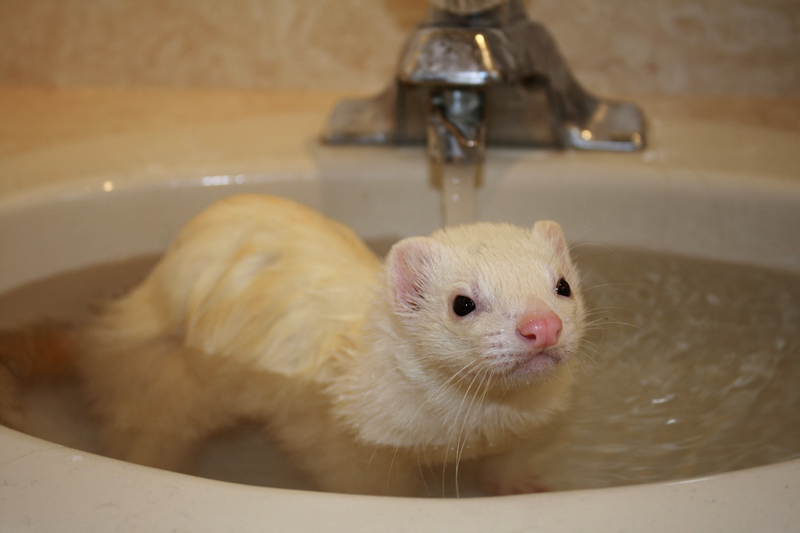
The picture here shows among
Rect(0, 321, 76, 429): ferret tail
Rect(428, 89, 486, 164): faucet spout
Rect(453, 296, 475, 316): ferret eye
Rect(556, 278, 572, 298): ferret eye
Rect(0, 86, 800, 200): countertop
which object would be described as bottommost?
Rect(0, 321, 76, 429): ferret tail

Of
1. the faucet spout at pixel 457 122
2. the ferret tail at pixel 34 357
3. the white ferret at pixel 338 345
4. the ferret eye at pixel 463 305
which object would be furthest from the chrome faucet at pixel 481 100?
the ferret tail at pixel 34 357

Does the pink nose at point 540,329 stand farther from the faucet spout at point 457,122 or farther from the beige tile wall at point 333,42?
the beige tile wall at point 333,42

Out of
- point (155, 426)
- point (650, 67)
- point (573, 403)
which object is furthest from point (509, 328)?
→ point (650, 67)

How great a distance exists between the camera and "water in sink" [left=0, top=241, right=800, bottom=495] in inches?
35.5

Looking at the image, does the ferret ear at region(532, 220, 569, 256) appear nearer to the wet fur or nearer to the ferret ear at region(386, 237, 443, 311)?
the wet fur

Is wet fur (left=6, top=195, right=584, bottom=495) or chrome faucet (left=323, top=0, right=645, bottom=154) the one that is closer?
wet fur (left=6, top=195, right=584, bottom=495)

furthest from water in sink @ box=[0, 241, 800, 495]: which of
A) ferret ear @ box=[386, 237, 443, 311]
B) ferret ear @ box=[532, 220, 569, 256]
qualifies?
ferret ear @ box=[386, 237, 443, 311]

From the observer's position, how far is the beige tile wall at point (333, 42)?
5.99 feet

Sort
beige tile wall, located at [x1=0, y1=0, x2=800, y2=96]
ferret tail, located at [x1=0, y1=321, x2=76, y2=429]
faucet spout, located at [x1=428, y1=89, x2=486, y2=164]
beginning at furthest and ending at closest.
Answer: beige tile wall, located at [x1=0, y1=0, x2=800, y2=96], faucet spout, located at [x1=428, y1=89, x2=486, y2=164], ferret tail, located at [x1=0, y1=321, x2=76, y2=429]

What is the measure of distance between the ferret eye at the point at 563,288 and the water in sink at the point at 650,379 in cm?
16

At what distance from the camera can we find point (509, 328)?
794mm

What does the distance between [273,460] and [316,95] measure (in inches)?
50.6

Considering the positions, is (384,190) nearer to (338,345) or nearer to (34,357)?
(338,345)

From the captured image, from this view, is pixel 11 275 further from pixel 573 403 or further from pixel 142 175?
pixel 573 403
